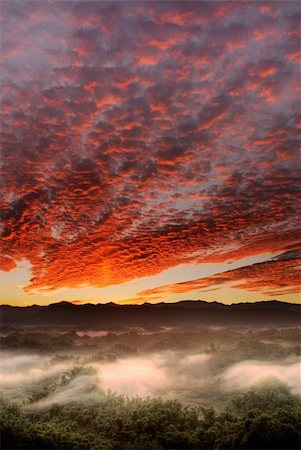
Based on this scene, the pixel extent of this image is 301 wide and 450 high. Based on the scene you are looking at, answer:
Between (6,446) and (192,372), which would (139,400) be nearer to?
(6,446)

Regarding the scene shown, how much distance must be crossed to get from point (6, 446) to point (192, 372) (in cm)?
4434

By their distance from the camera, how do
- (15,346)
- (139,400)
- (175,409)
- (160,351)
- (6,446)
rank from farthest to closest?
(15,346)
(160,351)
(139,400)
(175,409)
(6,446)

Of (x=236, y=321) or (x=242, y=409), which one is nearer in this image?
(x=242, y=409)

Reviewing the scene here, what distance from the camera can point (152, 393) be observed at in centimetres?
4088

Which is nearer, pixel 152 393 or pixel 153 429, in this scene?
pixel 153 429

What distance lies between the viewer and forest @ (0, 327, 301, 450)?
1694 centimetres

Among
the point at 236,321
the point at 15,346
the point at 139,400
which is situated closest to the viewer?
the point at 139,400

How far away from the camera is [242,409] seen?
82.2 feet

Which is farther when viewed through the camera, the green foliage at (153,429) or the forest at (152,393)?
the forest at (152,393)

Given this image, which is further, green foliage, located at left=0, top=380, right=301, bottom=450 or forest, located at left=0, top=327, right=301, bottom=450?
forest, located at left=0, top=327, right=301, bottom=450

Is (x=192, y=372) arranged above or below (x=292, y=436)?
below

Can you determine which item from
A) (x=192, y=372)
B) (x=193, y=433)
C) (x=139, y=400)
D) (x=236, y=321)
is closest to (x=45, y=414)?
(x=139, y=400)

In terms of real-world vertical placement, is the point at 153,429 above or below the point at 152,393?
above

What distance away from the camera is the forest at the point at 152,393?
667 inches
